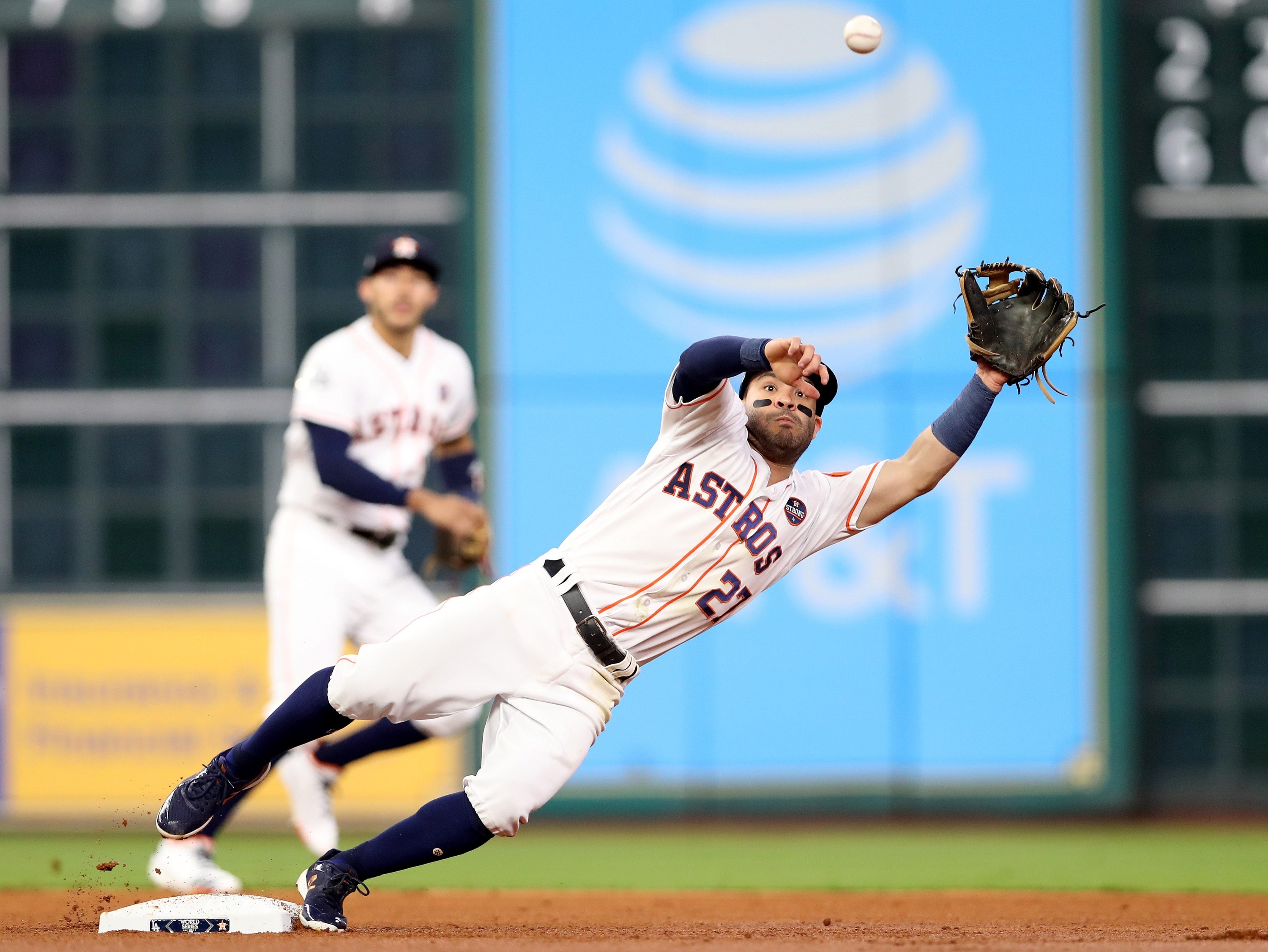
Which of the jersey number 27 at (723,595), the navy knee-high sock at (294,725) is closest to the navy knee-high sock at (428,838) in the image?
the navy knee-high sock at (294,725)

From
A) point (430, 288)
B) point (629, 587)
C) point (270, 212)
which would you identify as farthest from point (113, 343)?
point (629, 587)

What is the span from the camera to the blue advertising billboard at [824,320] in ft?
28.8

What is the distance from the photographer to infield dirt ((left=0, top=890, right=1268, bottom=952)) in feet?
12.4

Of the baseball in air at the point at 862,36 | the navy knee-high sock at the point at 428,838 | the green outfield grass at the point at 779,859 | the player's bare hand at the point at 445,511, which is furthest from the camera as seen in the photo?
the green outfield grass at the point at 779,859

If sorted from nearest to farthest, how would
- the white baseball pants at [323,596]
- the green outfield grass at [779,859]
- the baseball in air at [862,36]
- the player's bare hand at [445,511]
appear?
1. the baseball in air at [862,36]
2. the player's bare hand at [445,511]
3. the white baseball pants at [323,596]
4. the green outfield grass at [779,859]

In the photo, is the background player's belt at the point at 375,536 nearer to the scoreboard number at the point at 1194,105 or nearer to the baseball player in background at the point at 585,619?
the baseball player in background at the point at 585,619

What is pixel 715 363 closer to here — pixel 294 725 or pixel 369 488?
pixel 294 725

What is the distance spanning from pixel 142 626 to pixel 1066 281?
5305 mm

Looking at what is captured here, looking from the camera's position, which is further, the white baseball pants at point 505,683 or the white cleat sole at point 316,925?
the white cleat sole at point 316,925

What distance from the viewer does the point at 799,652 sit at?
348 inches

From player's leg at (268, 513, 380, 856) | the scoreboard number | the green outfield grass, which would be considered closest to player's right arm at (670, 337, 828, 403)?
player's leg at (268, 513, 380, 856)

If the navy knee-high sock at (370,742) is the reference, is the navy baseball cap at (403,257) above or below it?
above

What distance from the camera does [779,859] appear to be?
23.2 feet

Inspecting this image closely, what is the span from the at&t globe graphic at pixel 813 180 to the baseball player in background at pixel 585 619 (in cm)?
489
